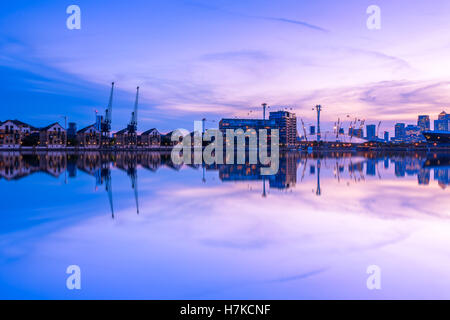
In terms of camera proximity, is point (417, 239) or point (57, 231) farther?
point (57, 231)

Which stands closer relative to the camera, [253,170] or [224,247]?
[224,247]

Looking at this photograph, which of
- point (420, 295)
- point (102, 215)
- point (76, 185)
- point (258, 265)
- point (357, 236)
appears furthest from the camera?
point (76, 185)

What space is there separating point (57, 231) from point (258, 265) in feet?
23.0

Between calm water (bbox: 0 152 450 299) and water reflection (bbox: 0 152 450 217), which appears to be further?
water reflection (bbox: 0 152 450 217)

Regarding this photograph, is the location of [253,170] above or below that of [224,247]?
above

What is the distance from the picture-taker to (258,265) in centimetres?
750

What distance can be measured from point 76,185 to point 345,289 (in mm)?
20045

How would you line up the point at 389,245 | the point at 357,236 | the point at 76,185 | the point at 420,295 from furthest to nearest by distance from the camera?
1. the point at 76,185
2. the point at 357,236
3. the point at 389,245
4. the point at 420,295

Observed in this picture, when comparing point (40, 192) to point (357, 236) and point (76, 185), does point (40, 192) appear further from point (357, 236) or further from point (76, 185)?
point (357, 236)

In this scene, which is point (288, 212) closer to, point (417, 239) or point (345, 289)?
point (417, 239)

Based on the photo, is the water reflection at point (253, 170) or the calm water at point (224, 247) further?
the water reflection at point (253, 170)

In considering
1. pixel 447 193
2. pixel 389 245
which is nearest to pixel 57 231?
pixel 389 245
